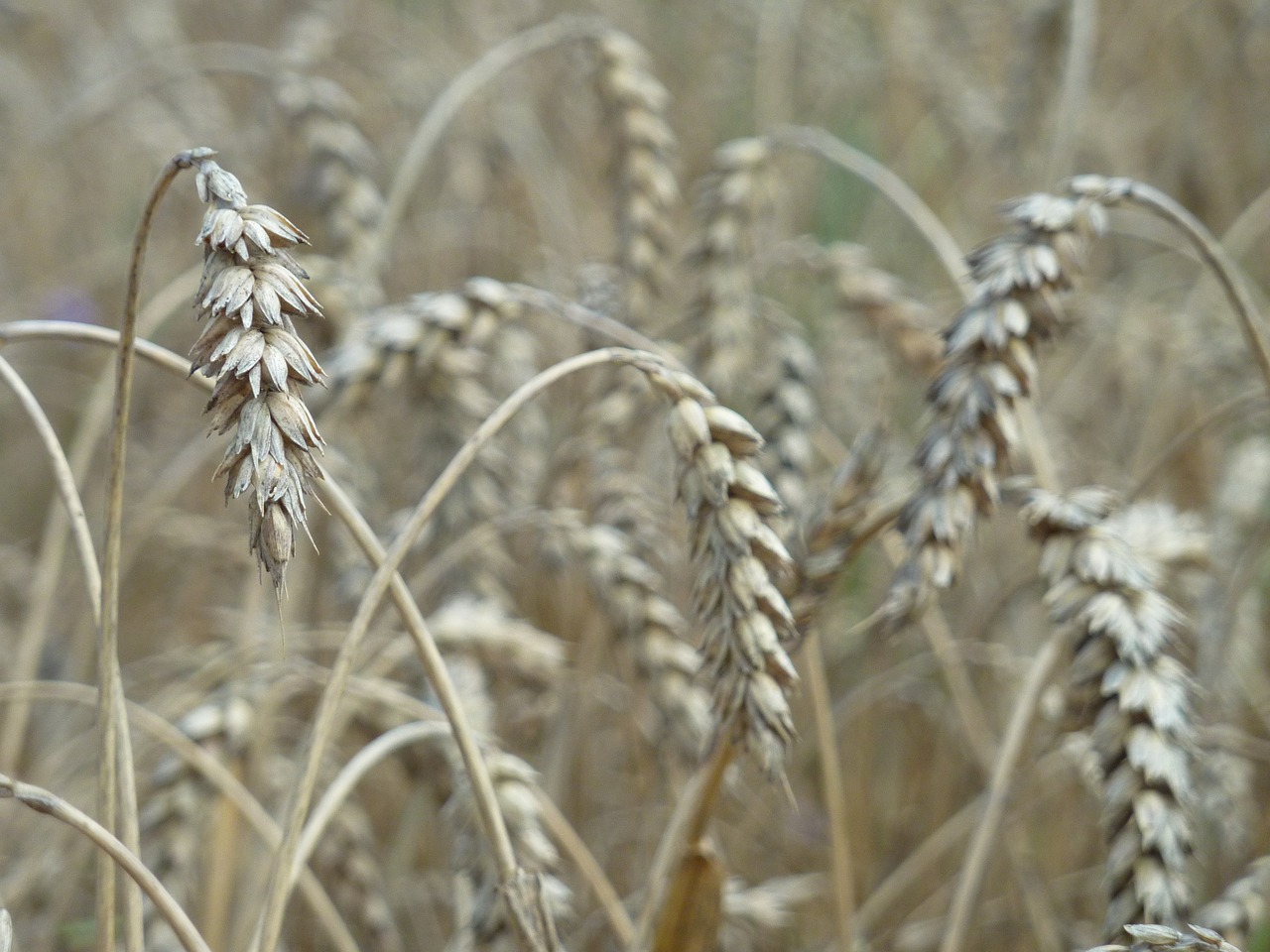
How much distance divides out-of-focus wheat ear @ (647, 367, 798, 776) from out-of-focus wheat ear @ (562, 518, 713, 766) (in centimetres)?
43

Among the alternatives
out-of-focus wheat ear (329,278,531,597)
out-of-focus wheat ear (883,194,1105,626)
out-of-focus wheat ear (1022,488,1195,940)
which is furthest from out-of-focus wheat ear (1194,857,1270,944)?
out-of-focus wheat ear (329,278,531,597)

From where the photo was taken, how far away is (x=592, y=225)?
10.2 ft

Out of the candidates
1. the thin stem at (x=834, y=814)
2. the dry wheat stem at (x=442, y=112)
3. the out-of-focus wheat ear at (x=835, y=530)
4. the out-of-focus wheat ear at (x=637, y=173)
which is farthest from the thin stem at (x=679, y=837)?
the dry wheat stem at (x=442, y=112)

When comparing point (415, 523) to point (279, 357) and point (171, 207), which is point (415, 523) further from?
point (171, 207)

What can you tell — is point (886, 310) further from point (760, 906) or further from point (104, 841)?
point (104, 841)

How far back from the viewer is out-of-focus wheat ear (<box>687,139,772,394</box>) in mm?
1660

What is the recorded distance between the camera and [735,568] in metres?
0.94

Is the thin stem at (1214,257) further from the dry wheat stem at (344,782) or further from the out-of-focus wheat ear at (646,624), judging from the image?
the dry wheat stem at (344,782)

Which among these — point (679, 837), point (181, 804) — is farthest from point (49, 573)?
point (679, 837)

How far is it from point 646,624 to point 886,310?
0.63 meters

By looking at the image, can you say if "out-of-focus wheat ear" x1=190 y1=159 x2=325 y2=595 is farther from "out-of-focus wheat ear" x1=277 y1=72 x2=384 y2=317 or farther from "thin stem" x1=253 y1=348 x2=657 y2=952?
"out-of-focus wheat ear" x1=277 y1=72 x2=384 y2=317

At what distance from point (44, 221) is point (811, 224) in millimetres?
2260

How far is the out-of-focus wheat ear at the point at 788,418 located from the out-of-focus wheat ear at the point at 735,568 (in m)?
0.42

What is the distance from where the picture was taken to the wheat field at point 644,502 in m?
0.96
